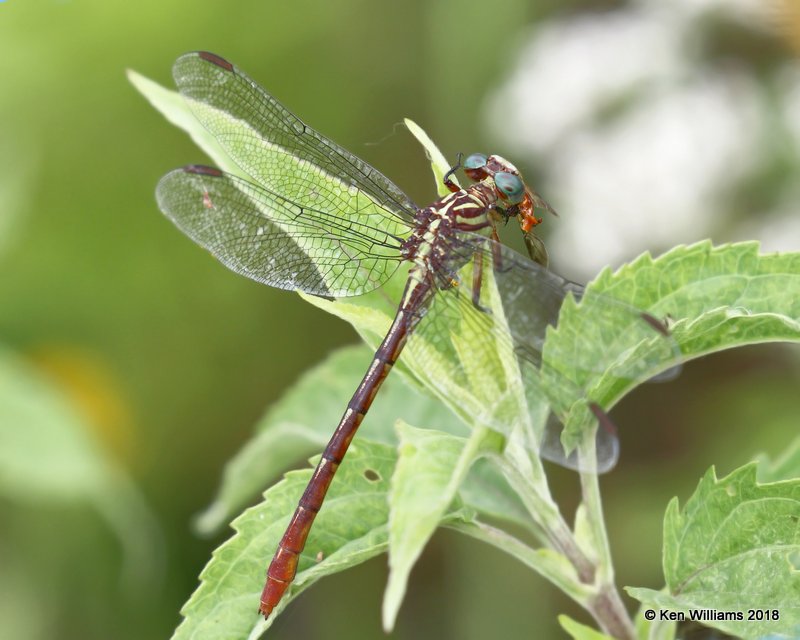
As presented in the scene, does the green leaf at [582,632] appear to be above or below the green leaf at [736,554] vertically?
below

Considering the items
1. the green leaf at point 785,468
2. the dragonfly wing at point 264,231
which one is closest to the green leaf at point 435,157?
the dragonfly wing at point 264,231

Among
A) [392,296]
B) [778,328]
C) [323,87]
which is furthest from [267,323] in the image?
[778,328]

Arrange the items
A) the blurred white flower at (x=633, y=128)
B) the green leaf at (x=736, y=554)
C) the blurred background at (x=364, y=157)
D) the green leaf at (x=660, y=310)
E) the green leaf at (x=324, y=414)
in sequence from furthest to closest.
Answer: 1. the blurred white flower at (x=633, y=128)
2. the blurred background at (x=364, y=157)
3. the green leaf at (x=324, y=414)
4. the green leaf at (x=660, y=310)
5. the green leaf at (x=736, y=554)

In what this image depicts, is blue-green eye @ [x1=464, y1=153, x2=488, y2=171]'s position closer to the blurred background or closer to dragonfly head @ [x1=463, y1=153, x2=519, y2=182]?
dragonfly head @ [x1=463, y1=153, x2=519, y2=182]

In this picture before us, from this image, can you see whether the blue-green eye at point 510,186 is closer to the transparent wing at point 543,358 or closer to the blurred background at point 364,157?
the transparent wing at point 543,358

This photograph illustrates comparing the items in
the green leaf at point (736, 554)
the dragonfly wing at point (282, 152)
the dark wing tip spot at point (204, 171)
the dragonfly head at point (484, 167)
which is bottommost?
the green leaf at point (736, 554)

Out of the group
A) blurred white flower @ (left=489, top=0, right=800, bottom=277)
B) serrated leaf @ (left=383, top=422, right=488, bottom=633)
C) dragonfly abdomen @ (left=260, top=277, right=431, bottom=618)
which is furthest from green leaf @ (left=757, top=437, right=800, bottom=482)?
blurred white flower @ (left=489, top=0, right=800, bottom=277)

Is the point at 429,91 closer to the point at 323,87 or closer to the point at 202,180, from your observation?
the point at 323,87
